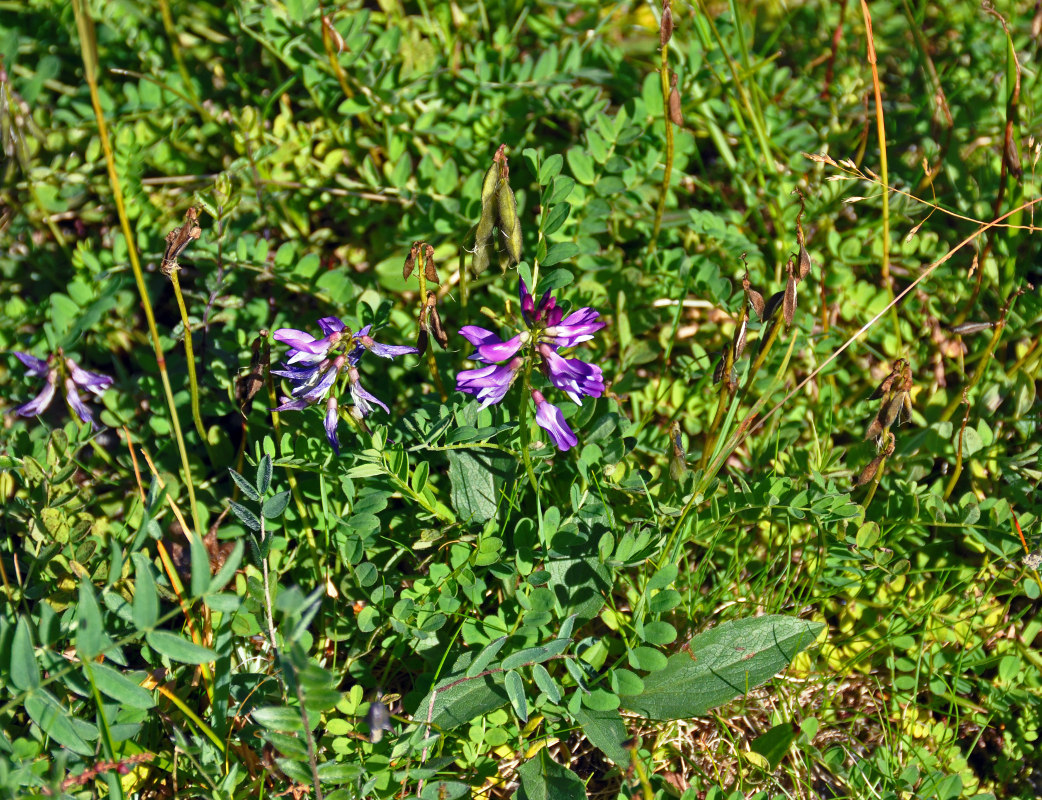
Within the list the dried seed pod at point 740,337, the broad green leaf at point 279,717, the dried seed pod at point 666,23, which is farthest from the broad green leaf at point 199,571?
the dried seed pod at point 666,23

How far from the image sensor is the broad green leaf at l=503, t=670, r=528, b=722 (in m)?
1.93

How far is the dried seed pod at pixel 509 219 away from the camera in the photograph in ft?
6.43

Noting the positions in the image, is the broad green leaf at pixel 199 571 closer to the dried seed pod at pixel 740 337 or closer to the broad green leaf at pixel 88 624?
the broad green leaf at pixel 88 624

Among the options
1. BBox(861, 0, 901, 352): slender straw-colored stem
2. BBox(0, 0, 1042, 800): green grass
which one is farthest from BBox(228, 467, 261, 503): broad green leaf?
BBox(861, 0, 901, 352): slender straw-colored stem

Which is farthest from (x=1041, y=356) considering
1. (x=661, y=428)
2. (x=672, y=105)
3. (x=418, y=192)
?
(x=418, y=192)

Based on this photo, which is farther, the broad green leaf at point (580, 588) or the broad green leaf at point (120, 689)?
the broad green leaf at point (580, 588)

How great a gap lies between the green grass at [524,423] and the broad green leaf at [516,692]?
0.06 meters

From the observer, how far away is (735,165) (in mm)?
3059

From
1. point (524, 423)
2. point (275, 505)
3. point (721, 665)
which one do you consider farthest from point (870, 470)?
point (275, 505)

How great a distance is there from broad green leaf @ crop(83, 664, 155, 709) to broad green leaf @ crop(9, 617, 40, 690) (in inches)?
3.7

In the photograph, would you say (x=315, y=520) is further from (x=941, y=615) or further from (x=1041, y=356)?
(x=1041, y=356)

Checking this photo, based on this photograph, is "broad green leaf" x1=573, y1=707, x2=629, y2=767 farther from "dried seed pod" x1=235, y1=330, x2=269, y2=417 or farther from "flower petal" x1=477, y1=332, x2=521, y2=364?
"dried seed pod" x1=235, y1=330, x2=269, y2=417

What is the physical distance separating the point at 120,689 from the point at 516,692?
83 centimetres

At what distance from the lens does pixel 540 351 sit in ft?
6.25
